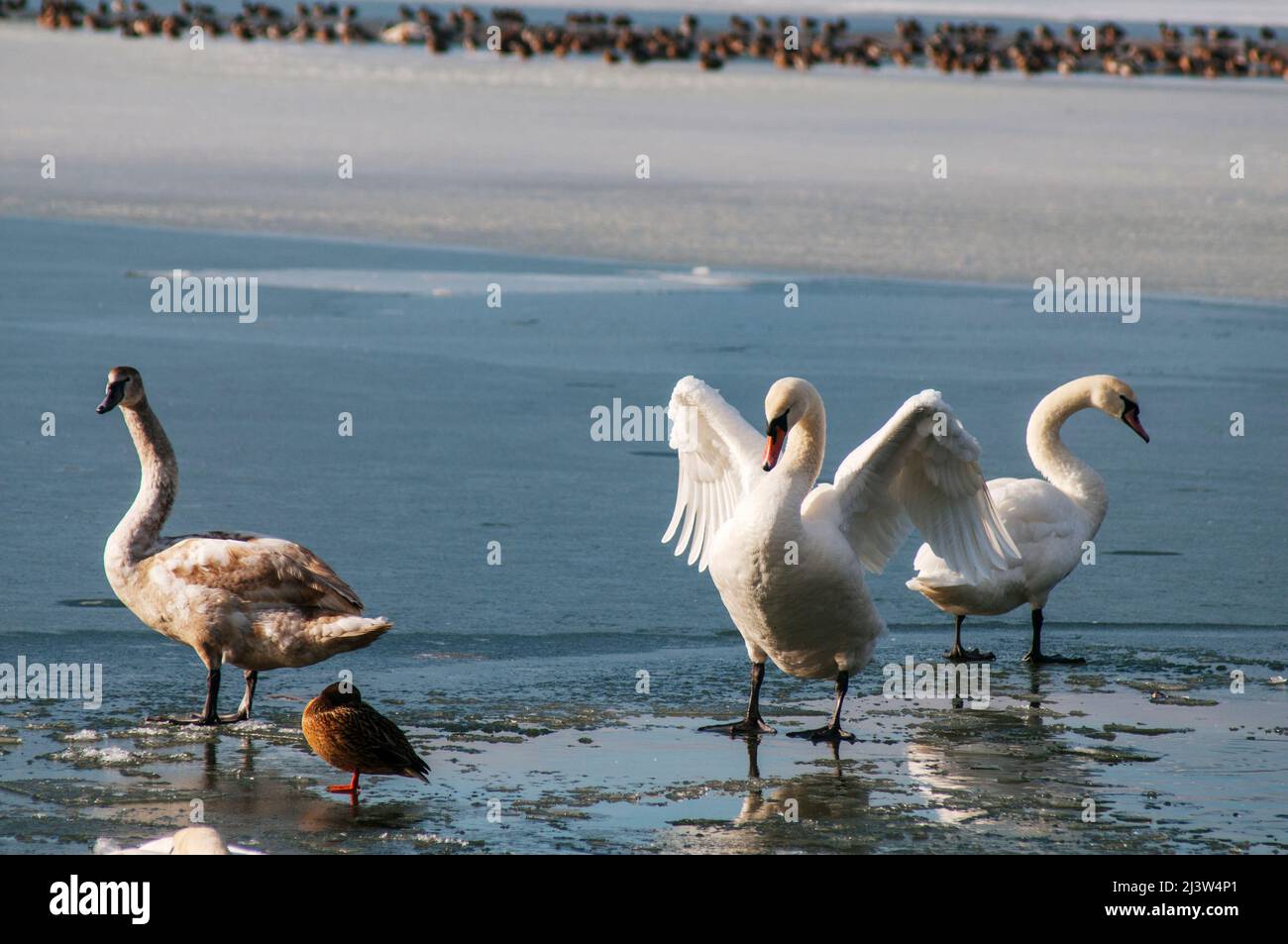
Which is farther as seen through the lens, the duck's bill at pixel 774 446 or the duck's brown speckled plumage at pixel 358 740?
the duck's bill at pixel 774 446

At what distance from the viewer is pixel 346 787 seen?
5297 mm

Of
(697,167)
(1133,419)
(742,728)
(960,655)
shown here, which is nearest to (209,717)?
(742,728)

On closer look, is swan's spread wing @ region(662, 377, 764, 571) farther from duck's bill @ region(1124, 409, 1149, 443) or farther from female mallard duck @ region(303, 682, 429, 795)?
duck's bill @ region(1124, 409, 1149, 443)

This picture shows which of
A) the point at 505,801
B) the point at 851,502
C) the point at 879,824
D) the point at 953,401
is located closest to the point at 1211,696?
the point at 851,502

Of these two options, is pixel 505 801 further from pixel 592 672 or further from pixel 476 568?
pixel 476 568

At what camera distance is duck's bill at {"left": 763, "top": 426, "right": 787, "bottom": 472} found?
6039mm

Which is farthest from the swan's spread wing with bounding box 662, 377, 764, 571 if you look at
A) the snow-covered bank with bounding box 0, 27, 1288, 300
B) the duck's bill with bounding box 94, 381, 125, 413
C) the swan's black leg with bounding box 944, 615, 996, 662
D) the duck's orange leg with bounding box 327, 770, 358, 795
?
the snow-covered bank with bounding box 0, 27, 1288, 300

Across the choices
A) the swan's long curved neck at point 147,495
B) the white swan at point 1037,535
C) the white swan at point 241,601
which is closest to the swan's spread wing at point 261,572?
the white swan at point 241,601

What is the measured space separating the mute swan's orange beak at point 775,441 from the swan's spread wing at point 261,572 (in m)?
1.35

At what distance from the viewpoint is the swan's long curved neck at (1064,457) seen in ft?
24.8

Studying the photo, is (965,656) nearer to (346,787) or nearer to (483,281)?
(346,787)

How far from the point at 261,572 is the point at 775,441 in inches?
64.8

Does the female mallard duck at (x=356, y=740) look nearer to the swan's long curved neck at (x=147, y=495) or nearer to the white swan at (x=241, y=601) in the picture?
the white swan at (x=241, y=601)

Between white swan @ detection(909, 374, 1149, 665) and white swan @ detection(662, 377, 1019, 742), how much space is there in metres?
0.21
